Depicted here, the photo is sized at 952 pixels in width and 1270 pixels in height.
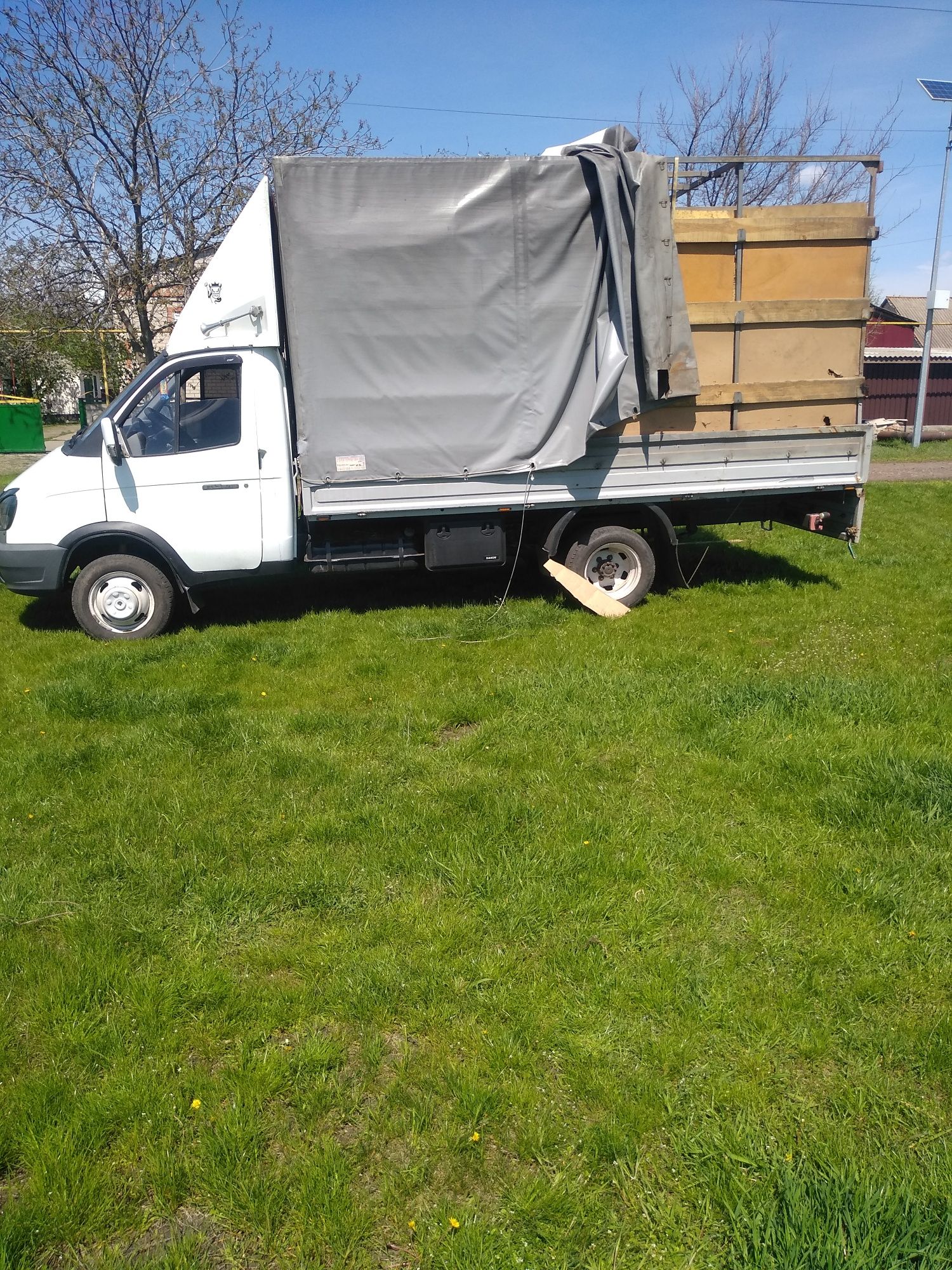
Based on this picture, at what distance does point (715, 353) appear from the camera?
791 centimetres

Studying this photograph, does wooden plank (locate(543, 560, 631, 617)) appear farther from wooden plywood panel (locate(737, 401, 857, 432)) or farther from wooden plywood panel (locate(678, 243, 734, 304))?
wooden plywood panel (locate(678, 243, 734, 304))

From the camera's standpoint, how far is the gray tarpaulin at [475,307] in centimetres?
722

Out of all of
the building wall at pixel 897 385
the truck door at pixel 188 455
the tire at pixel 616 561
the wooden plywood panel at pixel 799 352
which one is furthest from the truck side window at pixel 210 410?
the building wall at pixel 897 385

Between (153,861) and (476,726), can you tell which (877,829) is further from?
(153,861)

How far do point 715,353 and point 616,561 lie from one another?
1.90 m

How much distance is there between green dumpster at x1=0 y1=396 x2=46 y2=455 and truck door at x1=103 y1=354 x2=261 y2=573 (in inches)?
713

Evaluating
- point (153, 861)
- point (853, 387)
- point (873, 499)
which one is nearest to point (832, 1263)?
point (153, 861)

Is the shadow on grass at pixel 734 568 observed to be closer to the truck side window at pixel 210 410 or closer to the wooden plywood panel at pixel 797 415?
the wooden plywood panel at pixel 797 415

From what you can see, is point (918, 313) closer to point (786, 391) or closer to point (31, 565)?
point (786, 391)

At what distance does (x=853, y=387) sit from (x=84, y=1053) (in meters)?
7.53

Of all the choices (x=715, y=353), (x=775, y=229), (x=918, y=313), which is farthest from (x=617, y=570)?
(x=918, y=313)

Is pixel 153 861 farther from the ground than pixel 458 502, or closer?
closer

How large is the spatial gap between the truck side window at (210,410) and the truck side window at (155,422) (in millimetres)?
79

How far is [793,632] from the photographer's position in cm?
761
